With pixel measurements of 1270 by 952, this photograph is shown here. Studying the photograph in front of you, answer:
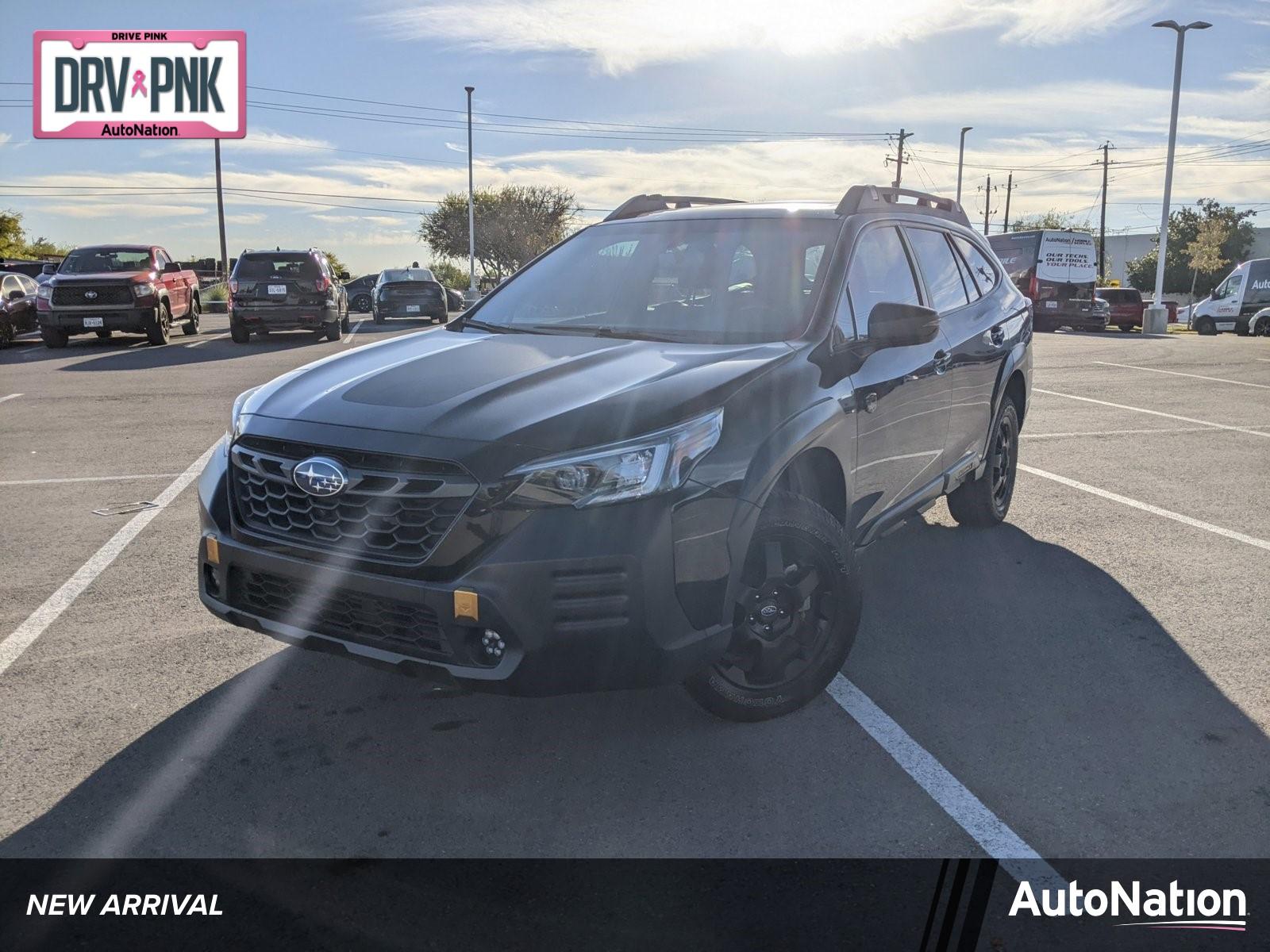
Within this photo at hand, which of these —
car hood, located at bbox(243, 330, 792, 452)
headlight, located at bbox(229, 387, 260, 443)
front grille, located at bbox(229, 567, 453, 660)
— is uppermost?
car hood, located at bbox(243, 330, 792, 452)

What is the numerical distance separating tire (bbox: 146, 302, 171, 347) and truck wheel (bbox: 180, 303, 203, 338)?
225cm

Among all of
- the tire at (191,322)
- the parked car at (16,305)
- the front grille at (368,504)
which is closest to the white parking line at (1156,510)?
the front grille at (368,504)

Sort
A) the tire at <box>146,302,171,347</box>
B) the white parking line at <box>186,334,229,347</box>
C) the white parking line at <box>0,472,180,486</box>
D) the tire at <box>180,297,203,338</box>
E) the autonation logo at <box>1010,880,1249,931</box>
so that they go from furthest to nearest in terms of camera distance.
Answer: the tire at <box>180,297,203,338</box>, the white parking line at <box>186,334,229,347</box>, the tire at <box>146,302,171,347</box>, the white parking line at <box>0,472,180,486</box>, the autonation logo at <box>1010,880,1249,931</box>

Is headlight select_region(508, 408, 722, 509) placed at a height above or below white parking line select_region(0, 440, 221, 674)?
above

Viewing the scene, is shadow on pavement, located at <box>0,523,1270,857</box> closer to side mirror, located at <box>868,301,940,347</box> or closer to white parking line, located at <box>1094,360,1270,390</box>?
side mirror, located at <box>868,301,940,347</box>

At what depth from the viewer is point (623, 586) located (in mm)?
3098

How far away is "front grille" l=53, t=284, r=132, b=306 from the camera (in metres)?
20.0

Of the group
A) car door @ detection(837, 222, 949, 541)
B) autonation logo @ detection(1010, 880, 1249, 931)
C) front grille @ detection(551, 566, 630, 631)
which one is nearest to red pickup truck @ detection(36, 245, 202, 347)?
car door @ detection(837, 222, 949, 541)

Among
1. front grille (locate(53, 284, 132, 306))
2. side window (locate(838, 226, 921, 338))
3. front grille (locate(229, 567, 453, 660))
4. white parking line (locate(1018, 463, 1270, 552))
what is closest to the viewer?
front grille (locate(229, 567, 453, 660))

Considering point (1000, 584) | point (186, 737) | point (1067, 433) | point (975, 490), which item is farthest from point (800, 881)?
point (1067, 433)

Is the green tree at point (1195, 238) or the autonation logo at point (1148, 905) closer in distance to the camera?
the autonation logo at point (1148, 905)

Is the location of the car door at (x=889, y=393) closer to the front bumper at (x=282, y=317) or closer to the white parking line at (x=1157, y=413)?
the white parking line at (x=1157, y=413)

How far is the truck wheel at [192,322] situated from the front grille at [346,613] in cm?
2243

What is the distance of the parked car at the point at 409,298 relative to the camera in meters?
27.2
